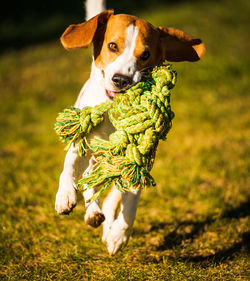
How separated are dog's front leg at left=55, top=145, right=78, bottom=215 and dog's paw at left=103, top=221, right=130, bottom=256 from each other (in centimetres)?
44

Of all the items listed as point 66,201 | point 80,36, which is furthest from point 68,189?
point 80,36

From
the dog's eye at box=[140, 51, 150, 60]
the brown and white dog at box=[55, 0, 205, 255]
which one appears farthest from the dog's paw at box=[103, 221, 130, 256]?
the dog's eye at box=[140, 51, 150, 60]

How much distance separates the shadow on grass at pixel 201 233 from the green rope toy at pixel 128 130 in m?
0.90

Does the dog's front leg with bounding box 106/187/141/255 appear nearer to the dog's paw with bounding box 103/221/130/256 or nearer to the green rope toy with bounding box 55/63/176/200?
the dog's paw with bounding box 103/221/130/256

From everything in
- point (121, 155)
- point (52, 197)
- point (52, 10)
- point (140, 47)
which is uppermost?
point (140, 47)

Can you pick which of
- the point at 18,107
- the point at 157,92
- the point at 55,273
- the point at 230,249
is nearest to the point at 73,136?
the point at 157,92

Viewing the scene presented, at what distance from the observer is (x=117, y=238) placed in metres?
2.72

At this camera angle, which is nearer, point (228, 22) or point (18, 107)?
point (18, 107)

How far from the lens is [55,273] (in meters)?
2.66

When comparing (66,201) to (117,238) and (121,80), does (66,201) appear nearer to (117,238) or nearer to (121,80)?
(117,238)

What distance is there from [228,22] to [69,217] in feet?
33.7

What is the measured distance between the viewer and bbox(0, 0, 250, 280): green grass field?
276 cm

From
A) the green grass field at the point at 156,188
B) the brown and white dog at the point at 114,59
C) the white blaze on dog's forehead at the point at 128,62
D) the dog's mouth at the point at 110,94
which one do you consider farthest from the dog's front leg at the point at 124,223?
the white blaze on dog's forehead at the point at 128,62

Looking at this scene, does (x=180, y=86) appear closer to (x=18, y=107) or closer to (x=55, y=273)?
(x=18, y=107)
